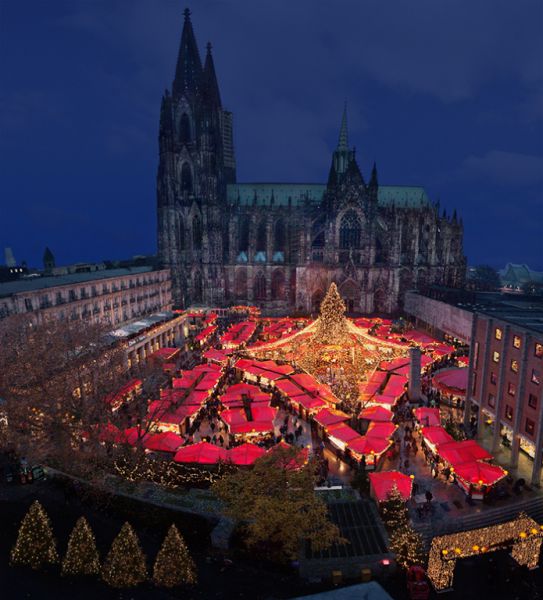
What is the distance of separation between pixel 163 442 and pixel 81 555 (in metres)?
11.6

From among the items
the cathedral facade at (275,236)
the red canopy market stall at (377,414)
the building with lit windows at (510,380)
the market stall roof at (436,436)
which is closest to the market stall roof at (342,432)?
the red canopy market stall at (377,414)

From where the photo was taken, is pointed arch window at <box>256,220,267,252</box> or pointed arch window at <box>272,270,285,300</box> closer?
pointed arch window at <box>272,270,285,300</box>

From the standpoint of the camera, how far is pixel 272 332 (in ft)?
206

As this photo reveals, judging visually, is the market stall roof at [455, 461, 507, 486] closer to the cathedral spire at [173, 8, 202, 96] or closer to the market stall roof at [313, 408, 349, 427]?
the market stall roof at [313, 408, 349, 427]

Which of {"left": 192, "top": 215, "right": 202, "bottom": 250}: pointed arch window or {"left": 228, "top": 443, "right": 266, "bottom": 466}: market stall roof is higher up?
{"left": 192, "top": 215, "right": 202, "bottom": 250}: pointed arch window

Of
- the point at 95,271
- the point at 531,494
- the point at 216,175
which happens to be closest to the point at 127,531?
the point at 531,494

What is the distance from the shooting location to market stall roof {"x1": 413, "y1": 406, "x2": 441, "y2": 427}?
111ft

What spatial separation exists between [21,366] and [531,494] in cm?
3483

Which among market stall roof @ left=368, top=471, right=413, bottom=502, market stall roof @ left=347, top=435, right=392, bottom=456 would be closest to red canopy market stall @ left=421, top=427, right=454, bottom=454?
market stall roof @ left=347, top=435, right=392, bottom=456

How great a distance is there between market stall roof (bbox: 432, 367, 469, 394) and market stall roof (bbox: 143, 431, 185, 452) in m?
25.8

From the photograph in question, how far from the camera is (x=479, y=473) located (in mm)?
25516

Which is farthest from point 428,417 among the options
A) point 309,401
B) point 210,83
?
point 210,83

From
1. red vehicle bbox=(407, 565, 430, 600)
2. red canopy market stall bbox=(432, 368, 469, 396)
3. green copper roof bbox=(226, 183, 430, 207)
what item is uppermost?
green copper roof bbox=(226, 183, 430, 207)

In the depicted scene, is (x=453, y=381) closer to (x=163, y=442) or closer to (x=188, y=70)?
(x=163, y=442)
